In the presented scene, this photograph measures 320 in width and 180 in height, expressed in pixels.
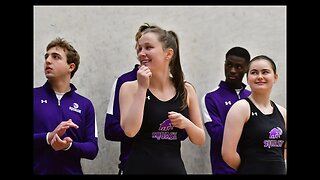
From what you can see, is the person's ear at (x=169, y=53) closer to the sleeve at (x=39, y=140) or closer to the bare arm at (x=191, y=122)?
the bare arm at (x=191, y=122)

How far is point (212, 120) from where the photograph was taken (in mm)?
2770

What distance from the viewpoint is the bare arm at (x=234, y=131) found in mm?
2252

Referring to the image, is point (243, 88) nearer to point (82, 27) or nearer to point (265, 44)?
point (265, 44)

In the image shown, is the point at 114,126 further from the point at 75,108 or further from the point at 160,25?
the point at 160,25

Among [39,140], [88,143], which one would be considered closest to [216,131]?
[88,143]

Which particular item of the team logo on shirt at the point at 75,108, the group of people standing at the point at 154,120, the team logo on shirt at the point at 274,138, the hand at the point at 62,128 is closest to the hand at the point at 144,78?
the group of people standing at the point at 154,120

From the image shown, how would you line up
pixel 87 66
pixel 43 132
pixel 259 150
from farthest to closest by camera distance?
pixel 87 66 → pixel 43 132 → pixel 259 150

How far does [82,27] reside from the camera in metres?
3.02

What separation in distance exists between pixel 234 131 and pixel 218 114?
546 millimetres

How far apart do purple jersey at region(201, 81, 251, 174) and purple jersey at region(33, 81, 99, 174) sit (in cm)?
69

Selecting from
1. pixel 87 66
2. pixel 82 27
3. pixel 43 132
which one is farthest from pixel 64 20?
pixel 43 132

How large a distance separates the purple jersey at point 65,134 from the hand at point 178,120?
1.75 ft

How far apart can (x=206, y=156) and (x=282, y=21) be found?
1069 millimetres

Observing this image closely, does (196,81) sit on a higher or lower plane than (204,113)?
higher
